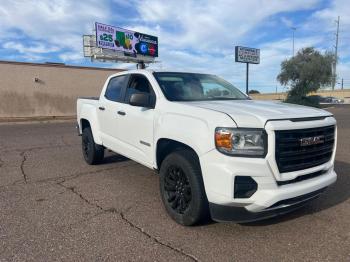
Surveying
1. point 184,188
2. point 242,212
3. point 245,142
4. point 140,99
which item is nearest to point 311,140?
point 245,142

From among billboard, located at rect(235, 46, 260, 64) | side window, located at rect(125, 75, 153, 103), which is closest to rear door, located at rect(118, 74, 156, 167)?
side window, located at rect(125, 75, 153, 103)

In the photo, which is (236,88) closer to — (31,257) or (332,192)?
(332,192)

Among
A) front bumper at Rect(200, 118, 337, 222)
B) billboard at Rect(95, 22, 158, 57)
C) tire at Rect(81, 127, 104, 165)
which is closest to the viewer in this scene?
front bumper at Rect(200, 118, 337, 222)

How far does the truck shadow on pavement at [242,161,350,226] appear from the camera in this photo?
410 cm

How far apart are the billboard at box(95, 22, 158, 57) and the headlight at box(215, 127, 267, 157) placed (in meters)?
28.0

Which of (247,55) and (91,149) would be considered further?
(247,55)

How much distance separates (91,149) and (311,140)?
4.58 m

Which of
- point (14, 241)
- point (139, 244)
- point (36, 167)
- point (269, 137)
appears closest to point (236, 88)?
point (269, 137)

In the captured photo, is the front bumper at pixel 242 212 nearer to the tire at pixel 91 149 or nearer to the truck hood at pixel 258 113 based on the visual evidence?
the truck hood at pixel 258 113

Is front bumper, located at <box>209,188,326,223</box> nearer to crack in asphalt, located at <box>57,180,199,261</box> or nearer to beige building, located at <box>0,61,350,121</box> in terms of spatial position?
crack in asphalt, located at <box>57,180,199,261</box>

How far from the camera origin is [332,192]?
5.14 meters

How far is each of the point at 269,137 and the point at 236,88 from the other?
2561 mm

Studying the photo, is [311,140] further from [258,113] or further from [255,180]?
[255,180]

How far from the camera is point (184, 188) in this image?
3.89m
